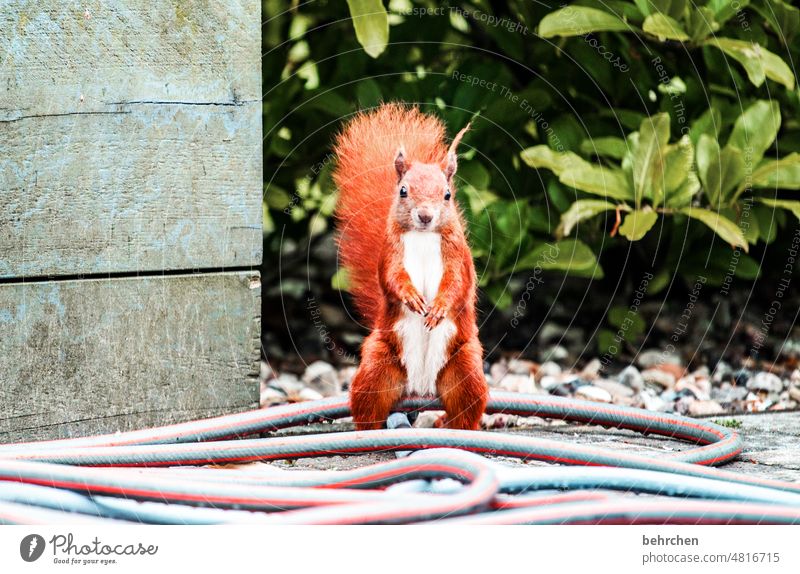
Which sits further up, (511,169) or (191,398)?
(511,169)

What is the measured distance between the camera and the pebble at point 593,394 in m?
2.01

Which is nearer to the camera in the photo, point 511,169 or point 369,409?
point 369,409

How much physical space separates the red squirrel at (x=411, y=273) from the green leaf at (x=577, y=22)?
41 cm

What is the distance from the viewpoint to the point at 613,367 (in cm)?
224

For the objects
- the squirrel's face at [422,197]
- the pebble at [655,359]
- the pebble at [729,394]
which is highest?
the squirrel's face at [422,197]

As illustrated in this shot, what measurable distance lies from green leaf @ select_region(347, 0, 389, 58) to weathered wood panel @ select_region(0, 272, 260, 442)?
0.45 metres

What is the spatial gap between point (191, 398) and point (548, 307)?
1061 mm

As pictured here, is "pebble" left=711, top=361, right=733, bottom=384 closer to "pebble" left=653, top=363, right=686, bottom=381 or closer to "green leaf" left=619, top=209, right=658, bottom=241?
"pebble" left=653, top=363, right=686, bottom=381

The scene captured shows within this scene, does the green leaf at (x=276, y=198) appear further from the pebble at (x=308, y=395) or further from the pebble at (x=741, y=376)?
the pebble at (x=741, y=376)

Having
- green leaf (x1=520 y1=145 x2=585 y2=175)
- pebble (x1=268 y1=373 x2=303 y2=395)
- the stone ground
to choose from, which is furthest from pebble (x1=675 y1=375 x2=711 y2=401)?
pebble (x1=268 y1=373 x2=303 y2=395)

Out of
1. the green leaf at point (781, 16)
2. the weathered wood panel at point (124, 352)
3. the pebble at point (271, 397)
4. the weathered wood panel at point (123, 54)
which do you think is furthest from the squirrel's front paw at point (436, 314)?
the green leaf at point (781, 16)

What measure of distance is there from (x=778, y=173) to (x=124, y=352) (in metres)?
1.28

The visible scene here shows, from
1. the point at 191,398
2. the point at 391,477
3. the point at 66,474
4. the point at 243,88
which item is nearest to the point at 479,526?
the point at 391,477

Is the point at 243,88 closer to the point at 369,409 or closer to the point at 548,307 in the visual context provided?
the point at 369,409
